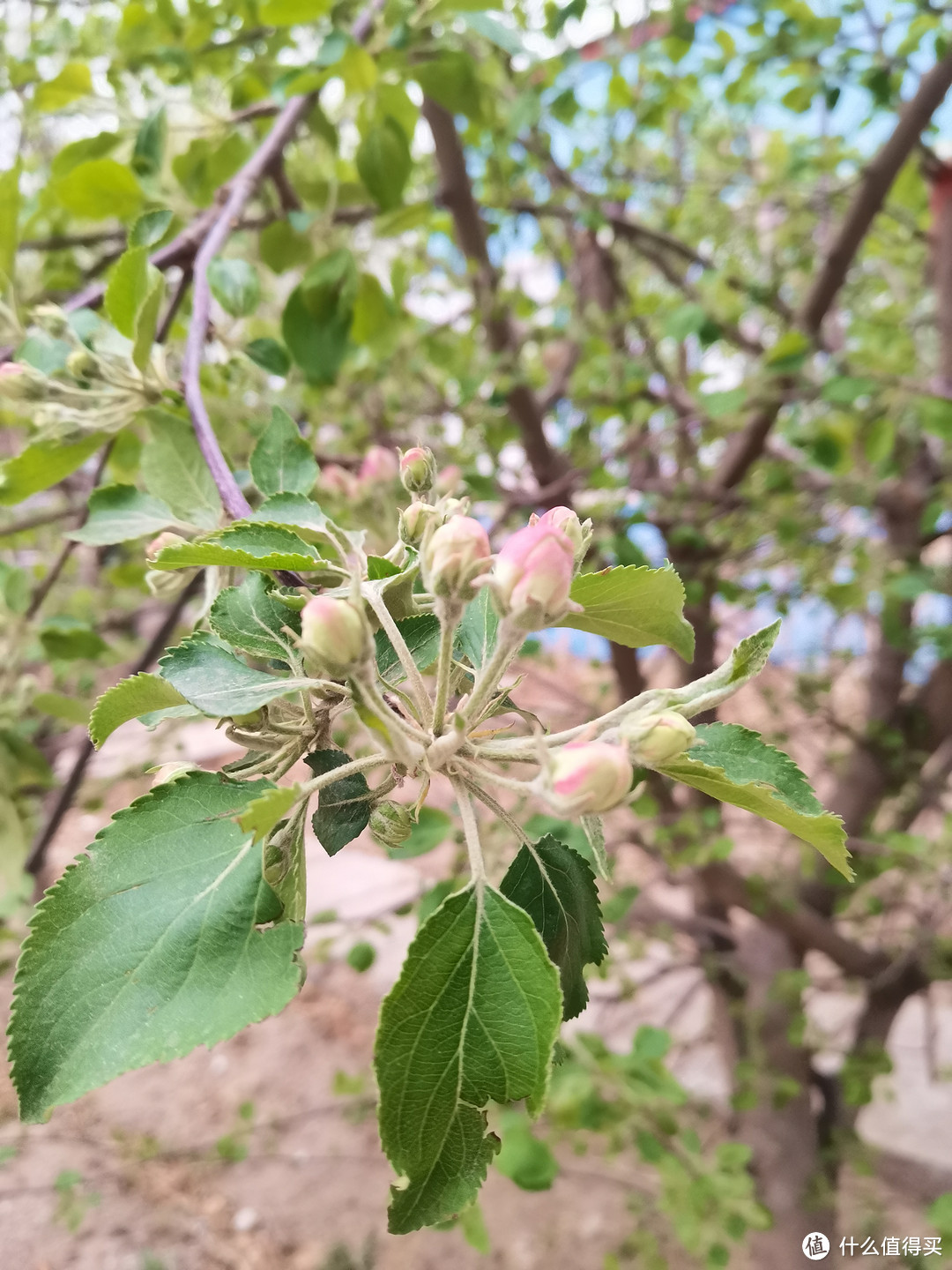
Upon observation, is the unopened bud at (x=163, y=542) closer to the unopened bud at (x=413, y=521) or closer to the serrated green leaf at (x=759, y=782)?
the unopened bud at (x=413, y=521)

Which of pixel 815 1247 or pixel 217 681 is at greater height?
pixel 217 681

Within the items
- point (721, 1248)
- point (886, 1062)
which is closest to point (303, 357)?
point (721, 1248)

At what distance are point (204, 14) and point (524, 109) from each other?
391 mm

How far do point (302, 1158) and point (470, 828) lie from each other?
7.06 ft

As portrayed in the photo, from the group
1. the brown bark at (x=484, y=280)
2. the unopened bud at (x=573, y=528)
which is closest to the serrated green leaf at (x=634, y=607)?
the unopened bud at (x=573, y=528)

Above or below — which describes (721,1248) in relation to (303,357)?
below

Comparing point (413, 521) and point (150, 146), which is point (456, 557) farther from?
point (150, 146)

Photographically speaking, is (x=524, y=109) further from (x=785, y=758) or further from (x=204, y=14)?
(x=785, y=758)

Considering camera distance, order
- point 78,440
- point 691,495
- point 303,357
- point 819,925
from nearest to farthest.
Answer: point 78,440
point 303,357
point 691,495
point 819,925

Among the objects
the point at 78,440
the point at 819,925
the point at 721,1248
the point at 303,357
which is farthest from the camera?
the point at 819,925

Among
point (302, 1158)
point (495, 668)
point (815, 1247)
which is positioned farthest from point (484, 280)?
point (302, 1158)

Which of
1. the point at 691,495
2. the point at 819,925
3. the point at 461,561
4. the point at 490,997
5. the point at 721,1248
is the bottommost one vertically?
the point at 819,925

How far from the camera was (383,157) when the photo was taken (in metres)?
0.75

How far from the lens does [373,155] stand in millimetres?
747
